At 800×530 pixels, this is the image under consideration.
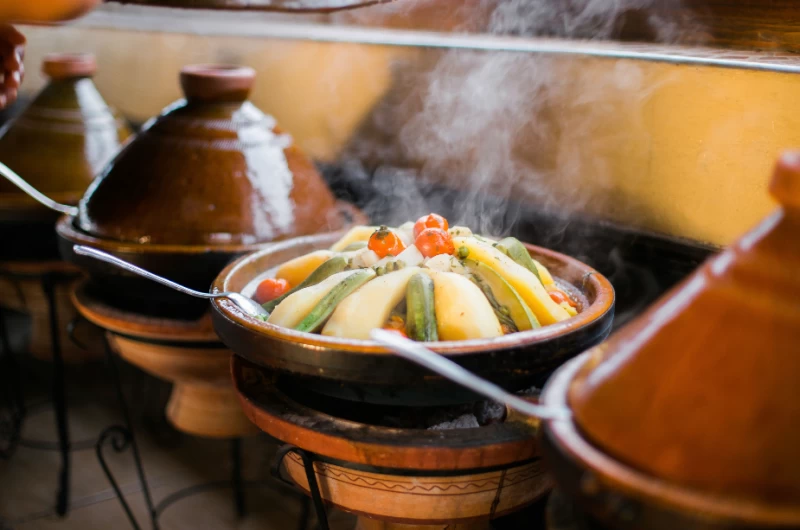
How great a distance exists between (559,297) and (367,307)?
556mm

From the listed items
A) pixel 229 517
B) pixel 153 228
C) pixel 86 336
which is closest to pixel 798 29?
pixel 153 228

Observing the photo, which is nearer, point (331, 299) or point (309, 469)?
point (309, 469)

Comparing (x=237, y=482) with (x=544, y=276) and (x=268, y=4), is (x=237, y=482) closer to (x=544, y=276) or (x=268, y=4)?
(x=544, y=276)

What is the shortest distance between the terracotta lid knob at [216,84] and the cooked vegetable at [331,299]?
137 centimetres

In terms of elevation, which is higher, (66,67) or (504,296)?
(504,296)

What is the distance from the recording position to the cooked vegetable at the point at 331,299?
1.78 m

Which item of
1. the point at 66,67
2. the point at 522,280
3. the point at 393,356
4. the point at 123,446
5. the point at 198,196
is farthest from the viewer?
the point at 66,67

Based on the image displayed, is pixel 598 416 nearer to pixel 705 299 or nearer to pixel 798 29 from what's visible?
pixel 705 299

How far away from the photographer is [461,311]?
5.64 ft

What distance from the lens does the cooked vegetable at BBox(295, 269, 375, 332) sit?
5.82 feet

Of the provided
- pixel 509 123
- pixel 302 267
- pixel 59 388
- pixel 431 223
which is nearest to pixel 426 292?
pixel 431 223

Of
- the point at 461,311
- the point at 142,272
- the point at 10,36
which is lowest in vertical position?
the point at 142,272

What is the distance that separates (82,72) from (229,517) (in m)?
2.50

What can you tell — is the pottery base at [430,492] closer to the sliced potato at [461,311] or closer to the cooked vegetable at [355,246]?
the sliced potato at [461,311]
